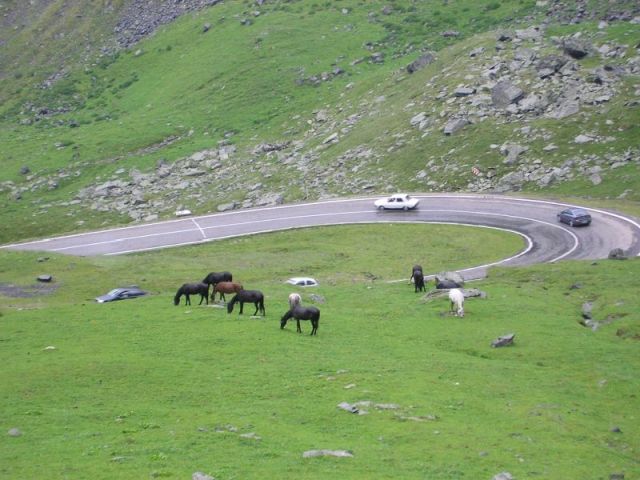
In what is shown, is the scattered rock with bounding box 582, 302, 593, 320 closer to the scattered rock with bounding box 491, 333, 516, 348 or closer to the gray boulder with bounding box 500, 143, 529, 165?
the scattered rock with bounding box 491, 333, 516, 348

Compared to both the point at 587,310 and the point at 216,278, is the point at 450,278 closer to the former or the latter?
the point at 587,310

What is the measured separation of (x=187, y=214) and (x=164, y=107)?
1892 inches

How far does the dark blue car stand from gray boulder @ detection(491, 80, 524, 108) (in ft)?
92.7

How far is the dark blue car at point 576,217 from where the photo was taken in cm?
8469

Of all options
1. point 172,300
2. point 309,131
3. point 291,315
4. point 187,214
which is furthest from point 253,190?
point 291,315

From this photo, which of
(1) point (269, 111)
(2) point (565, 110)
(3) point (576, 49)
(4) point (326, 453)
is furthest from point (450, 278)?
(1) point (269, 111)

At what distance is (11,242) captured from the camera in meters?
109

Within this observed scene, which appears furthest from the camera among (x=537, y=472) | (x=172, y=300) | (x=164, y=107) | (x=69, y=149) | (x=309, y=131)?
(x=164, y=107)

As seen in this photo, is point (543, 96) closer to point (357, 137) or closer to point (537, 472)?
point (357, 137)

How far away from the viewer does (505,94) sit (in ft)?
366

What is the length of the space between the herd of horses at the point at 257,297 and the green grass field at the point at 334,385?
2.95 feet

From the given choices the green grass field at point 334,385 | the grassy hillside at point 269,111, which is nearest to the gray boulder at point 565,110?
the grassy hillside at point 269,111

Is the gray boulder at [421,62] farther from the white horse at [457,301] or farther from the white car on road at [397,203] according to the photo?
the white horse at [457,301]

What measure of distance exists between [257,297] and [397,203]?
49414 millimetres
